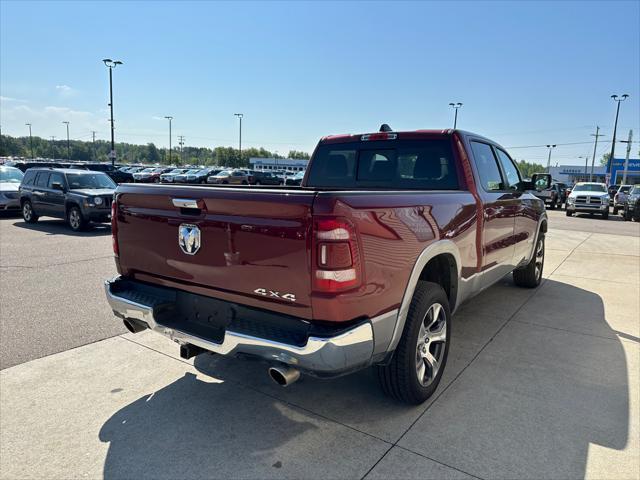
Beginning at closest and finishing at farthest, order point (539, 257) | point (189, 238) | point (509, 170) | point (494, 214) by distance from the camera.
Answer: point (189, 238) → point (494, 214) → point (509, 170) → point (539, 257)

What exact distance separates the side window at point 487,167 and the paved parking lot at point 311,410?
5.01 ft

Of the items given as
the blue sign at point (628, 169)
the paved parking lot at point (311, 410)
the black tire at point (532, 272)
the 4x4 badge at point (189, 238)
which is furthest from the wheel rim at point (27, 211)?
the blue sign at point (628, 169)

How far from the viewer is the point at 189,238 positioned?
2.83m

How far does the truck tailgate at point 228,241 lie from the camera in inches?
93.9

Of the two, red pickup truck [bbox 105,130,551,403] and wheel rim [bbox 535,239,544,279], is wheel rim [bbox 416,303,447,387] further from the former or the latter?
wheel rim [bbox 535,239,544,279]

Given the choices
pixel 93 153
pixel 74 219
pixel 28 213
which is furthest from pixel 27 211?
pixel 93 153

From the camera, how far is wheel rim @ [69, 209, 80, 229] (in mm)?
12212

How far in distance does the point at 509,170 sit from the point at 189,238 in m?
3.98

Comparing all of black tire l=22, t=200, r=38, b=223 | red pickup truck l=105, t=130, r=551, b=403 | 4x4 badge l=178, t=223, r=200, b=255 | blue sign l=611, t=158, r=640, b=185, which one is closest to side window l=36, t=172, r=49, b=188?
black tire l=22, t=200, r=38, b=223

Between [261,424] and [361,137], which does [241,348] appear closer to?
[261,424]

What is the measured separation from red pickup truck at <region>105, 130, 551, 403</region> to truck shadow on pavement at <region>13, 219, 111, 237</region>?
377 inches

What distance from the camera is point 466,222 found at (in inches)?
143

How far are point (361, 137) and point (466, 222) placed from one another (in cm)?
151

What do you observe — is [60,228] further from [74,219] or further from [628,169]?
[628,169]
